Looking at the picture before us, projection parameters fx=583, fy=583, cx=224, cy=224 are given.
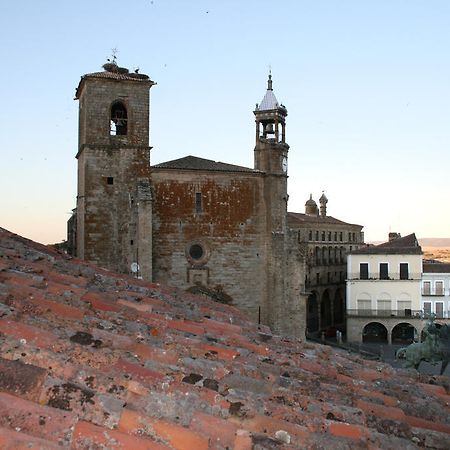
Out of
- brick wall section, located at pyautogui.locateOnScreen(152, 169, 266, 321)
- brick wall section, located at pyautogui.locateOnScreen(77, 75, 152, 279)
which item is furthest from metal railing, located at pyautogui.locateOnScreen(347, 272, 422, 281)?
brick wall section, located at pyautogui.locateOnScreen(77, 75, 152, 279)

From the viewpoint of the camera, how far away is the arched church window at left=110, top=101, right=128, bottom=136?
24.6 metres

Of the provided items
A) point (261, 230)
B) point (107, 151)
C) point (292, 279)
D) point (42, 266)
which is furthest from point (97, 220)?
point (42, 266)

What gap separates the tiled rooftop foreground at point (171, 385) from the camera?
2.62m

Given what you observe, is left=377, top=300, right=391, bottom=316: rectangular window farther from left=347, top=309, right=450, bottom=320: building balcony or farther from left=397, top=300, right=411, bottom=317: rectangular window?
left=397, top=300, right=411, bottom=317: rectangular window

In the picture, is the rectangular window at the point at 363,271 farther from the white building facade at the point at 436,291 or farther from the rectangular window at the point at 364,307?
the white building facade at the point at 436,291

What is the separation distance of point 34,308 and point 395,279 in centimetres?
3492

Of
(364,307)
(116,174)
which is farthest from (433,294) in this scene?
(116,174)

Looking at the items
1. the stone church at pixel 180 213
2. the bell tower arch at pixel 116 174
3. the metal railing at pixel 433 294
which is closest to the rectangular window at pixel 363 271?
the metal railing at pixel 433 294

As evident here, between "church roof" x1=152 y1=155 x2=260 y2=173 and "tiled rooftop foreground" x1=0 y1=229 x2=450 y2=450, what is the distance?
19861mm

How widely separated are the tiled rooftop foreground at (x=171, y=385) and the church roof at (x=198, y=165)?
1986 cm

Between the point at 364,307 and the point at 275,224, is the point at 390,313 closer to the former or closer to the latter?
the point at 364,307

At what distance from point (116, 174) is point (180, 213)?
10.5 ft

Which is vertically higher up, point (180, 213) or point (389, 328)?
point (180, 213)

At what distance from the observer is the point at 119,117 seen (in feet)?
81.3
